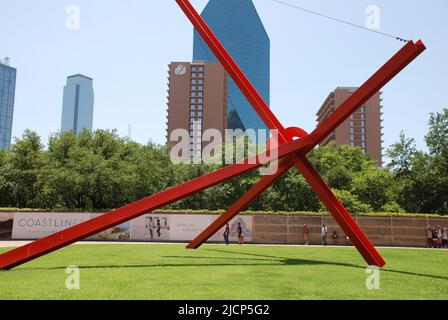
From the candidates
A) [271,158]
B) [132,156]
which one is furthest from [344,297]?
[132,156]

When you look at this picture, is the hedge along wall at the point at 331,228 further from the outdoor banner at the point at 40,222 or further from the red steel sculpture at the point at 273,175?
the red steel sculpture at the point at 273,175

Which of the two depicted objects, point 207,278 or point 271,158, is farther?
point 271,158

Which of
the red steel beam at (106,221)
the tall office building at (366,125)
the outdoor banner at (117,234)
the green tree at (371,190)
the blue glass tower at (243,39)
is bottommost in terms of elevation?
the outdoor banner at (117,234)

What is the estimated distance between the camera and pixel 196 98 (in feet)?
368

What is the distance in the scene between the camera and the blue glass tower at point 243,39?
146000mm

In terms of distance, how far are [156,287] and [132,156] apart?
31528 mm

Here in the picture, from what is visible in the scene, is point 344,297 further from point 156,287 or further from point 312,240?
point 312,240

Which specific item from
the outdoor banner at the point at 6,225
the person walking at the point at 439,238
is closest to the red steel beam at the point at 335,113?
the person walking at the point at 439,238

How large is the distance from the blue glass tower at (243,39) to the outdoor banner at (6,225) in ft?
371

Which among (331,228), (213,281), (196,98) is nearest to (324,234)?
(331,228)

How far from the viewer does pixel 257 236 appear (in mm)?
26516

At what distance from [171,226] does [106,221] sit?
54.8ft

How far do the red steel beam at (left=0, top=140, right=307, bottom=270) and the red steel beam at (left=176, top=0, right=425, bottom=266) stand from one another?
2046 millimetres
